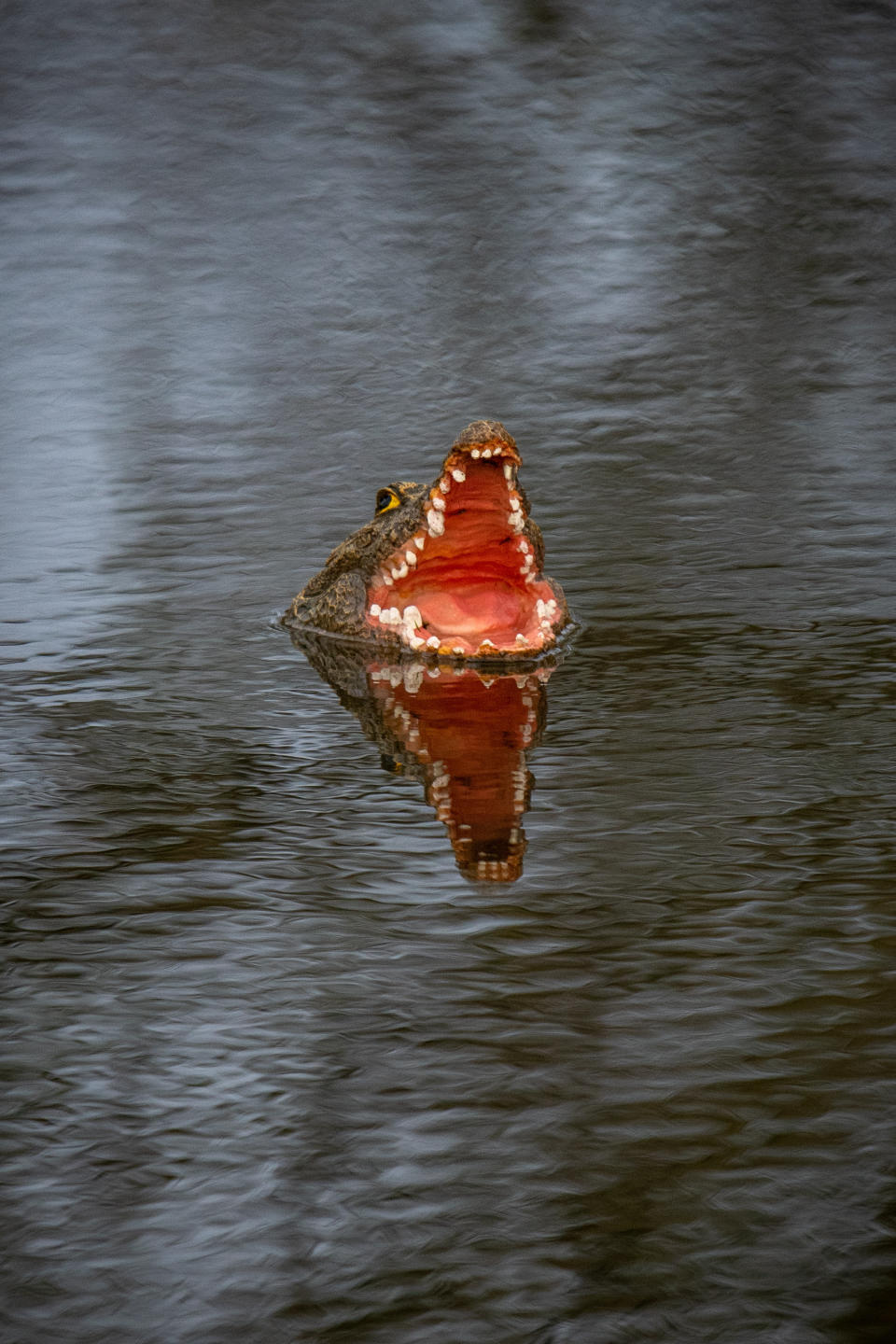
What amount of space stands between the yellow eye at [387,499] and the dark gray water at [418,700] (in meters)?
0.48

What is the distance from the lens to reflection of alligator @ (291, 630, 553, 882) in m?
3.02

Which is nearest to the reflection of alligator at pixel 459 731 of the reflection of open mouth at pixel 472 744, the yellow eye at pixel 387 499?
the reflection of open mouth at pixel 472 744

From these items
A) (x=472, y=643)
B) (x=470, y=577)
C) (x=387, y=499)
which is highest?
(x=387, y=499)

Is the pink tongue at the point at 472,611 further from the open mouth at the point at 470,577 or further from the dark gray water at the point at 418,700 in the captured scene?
the dark gray water at the point at 418,700

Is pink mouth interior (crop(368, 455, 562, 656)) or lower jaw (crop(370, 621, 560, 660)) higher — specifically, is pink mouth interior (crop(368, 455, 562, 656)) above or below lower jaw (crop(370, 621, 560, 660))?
above

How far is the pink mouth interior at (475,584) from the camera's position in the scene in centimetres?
452

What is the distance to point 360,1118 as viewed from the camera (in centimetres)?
201

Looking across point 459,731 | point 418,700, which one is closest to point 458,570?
point 418,700

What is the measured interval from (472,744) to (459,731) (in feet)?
0.44

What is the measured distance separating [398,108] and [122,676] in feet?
22.7

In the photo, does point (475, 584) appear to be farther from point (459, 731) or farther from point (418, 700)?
point (459, 731)

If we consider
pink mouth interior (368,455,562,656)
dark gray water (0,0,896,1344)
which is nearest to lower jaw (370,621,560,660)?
pink mouth interior (368,455,562,656)

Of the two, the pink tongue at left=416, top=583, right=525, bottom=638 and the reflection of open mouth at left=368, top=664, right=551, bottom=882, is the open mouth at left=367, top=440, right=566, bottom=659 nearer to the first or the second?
the pink tongue at left=416, top=583, right=525, bottom=638

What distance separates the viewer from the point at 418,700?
414 cm
